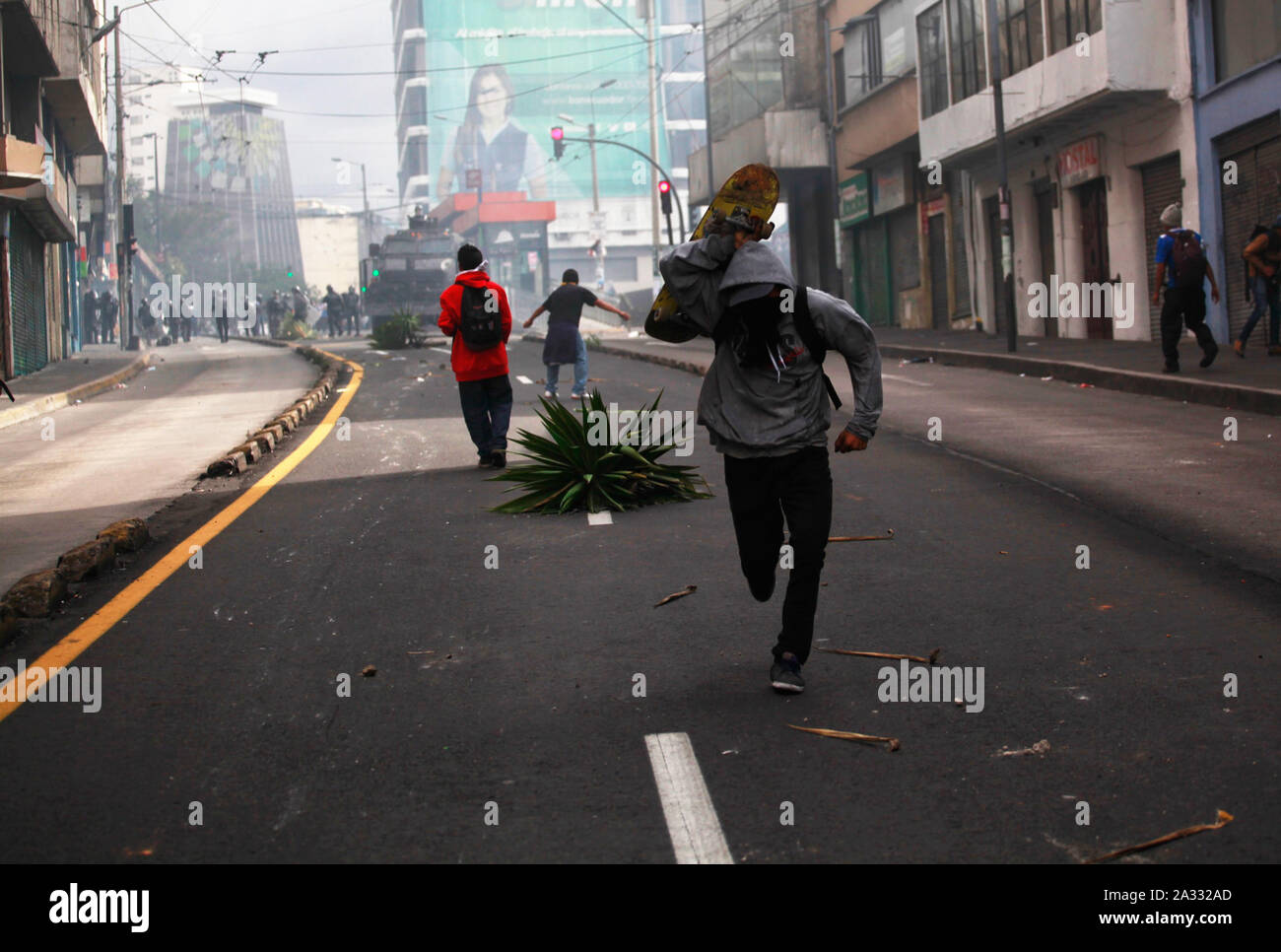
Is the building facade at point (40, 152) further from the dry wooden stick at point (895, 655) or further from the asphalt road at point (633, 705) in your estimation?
the dry wooden stick at point (895, 655)

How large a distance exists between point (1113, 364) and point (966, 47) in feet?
41.1

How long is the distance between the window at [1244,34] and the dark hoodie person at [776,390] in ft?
60.5

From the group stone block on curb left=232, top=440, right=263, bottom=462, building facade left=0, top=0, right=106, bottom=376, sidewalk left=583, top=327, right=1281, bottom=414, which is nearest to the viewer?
stone block on curb left=232, top=440, right=263, bottom=462

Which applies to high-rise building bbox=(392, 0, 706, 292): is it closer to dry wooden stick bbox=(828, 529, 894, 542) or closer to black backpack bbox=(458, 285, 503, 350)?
black backpack bbox=(458, 285, 503, 350)

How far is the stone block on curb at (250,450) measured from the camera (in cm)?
1354

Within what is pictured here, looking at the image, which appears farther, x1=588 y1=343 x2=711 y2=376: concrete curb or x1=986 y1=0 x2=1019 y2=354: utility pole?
x1=986 y1=0 x2=1019 y2=354: utility pole

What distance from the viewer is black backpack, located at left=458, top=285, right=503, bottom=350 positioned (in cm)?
1209

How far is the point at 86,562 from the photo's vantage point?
26.8 feet

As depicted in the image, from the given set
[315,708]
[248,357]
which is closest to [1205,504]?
[315,708]

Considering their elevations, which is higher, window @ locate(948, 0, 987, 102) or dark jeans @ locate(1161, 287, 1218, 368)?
window @ locate(948, 0, 987, 102)

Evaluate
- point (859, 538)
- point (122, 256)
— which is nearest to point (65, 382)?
point (122, 256)

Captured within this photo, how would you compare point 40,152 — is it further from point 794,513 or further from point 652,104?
point 652,104

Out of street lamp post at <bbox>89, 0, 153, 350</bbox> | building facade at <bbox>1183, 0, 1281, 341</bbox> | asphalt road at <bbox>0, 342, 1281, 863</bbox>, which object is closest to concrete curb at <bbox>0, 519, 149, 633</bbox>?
asphalt road at <bbox>0, 342, 1281, 863</bbox>

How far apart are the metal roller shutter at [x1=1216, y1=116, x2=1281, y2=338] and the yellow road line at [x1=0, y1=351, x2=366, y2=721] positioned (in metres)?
14.9
